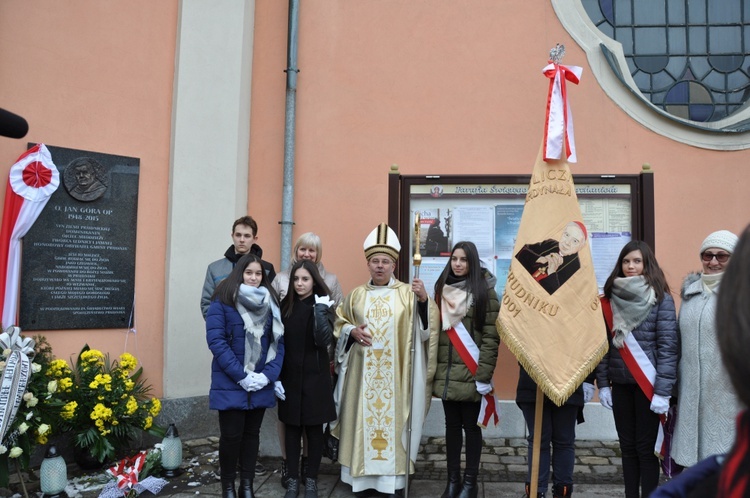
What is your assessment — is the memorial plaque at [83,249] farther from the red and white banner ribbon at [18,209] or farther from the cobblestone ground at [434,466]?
the cobblestone ground at [434,466]

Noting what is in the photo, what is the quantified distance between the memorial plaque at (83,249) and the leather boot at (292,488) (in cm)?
242

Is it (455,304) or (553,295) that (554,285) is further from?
(455,304)

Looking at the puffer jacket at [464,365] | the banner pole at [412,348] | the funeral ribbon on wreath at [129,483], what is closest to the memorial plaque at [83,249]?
the funeral ribbon on wreath at [129,483]

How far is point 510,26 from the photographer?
252 inches

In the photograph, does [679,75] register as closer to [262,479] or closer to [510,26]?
[510,26]

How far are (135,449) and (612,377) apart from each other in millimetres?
4132

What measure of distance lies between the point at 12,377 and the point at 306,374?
6.17 feet

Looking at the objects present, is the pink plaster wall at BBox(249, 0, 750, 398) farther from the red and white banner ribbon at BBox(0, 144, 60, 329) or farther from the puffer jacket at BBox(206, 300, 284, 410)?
the puffer jacket at BBox(206, 300, 284, 410)

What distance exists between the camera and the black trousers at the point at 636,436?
3893 mm

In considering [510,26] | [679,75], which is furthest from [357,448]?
[679,75]

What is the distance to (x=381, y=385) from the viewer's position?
4672 millimetres

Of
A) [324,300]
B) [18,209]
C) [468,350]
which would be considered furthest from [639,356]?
[18,209]

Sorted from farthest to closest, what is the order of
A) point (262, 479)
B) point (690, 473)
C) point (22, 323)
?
point (22, 323)
point (262, 479)
point (690, 473)

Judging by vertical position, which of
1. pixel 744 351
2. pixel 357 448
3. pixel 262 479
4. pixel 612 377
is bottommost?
pixel 262 479
